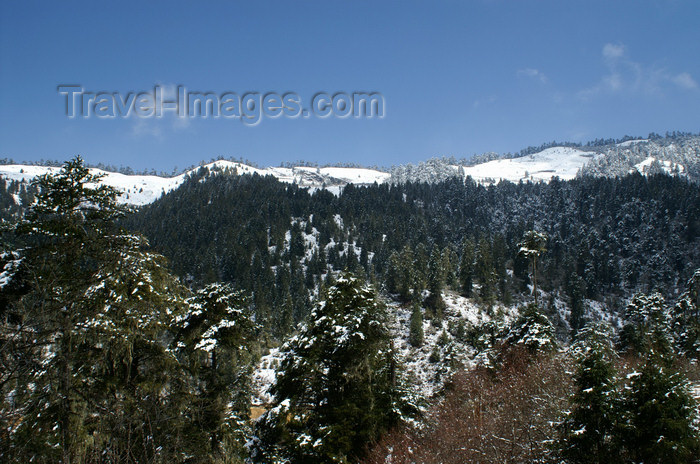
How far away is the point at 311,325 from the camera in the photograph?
1680 centimetres

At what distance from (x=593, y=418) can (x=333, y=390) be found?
9.53 metres

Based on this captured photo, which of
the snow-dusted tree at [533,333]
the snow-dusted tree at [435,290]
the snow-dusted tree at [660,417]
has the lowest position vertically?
the snow-dusted tree at [435,290]

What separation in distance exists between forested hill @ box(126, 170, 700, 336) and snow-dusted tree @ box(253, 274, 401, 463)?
69.8m

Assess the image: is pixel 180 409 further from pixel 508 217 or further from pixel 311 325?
pixel 508 217

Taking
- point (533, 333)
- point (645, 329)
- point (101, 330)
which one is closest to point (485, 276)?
point (645, 329)

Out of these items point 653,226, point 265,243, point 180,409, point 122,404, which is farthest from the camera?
point 653,226

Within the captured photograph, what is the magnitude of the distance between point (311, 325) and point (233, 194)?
183 m

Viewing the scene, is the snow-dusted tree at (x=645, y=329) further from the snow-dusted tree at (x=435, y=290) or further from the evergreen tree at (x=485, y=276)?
the evergreen tree at (x=485, y=276)

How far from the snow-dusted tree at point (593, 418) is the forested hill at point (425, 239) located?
2829 inches

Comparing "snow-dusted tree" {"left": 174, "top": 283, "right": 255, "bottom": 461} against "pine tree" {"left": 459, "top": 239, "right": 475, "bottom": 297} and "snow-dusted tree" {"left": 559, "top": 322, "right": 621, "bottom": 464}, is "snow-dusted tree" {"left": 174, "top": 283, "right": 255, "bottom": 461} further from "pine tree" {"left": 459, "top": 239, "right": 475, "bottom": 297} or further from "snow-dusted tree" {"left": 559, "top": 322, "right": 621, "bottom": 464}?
"pine tree" {"left": 459, "top": 239, "right": 475, "bottom": 297}

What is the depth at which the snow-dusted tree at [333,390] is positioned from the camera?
579 inches

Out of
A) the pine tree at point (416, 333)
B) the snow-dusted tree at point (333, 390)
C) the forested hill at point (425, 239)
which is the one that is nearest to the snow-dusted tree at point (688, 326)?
the snow-dusted tree at point (333, 390)

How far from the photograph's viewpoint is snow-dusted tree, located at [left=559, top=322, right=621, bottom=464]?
12469 millimetres

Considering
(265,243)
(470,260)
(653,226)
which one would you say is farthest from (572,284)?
(265,243)
